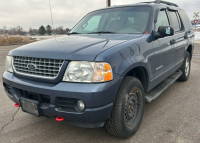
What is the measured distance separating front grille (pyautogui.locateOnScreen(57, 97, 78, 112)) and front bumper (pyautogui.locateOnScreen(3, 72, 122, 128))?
0.04m

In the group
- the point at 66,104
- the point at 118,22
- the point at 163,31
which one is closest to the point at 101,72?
the point at 66,104

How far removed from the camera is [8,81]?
2.44m

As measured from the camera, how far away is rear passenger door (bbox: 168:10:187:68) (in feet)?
12.7

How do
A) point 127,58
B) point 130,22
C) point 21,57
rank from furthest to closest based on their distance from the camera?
point 130,22 < point 21,57 < point 127,58

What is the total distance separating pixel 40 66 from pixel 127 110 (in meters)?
1.24

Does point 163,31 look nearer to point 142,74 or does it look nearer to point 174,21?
point 142,74

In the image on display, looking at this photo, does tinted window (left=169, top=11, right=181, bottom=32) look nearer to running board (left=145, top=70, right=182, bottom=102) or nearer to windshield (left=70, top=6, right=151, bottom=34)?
windshield (left=70, top=6, right=151, bottom=34)

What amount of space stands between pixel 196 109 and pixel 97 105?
89.5 inches

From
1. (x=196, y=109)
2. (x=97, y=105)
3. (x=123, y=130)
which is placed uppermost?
(x=97, y=105)

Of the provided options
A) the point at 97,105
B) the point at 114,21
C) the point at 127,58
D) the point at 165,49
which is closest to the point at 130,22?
the point at 114,21

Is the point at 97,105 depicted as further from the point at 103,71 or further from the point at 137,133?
the point at 137,133

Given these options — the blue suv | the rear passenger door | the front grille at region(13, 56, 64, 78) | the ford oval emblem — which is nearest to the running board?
the blue suv

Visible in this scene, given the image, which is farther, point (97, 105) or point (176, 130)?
point (176, 130)

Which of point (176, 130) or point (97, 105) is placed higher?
point (97, 105)
